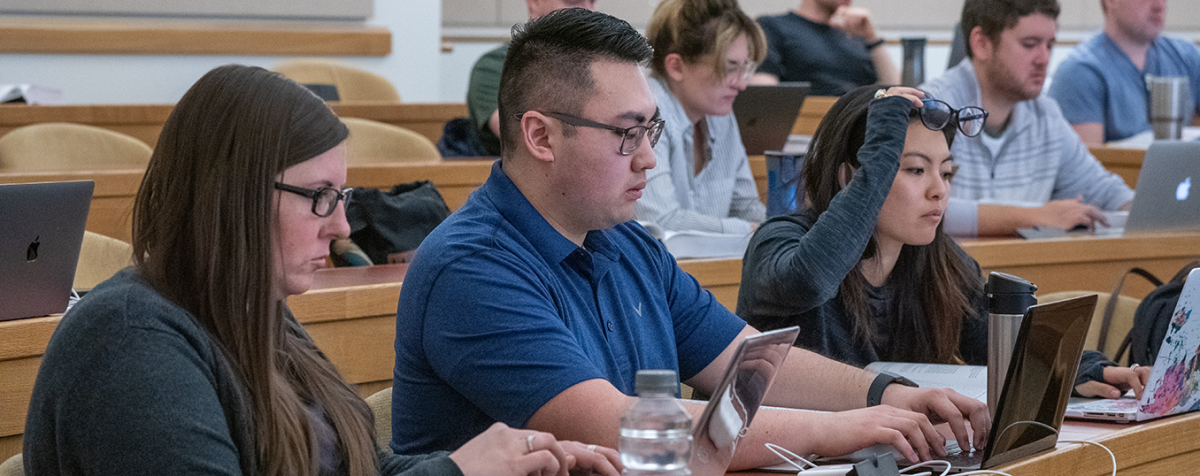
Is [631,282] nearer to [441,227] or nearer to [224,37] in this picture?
[441,227]

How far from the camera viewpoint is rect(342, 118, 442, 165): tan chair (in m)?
3.31

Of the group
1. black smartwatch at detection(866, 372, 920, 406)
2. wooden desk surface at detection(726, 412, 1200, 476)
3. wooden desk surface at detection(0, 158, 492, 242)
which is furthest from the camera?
wooden desk surface at detection(0, 158, 492, 242)

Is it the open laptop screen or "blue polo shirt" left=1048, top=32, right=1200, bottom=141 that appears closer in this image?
the open laptop screen

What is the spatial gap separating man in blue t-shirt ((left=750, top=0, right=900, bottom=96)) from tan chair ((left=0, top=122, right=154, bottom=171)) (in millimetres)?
2355

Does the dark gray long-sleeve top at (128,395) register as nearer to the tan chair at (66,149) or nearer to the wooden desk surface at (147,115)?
the wooden desk surface at (147,115)

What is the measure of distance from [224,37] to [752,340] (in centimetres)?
429

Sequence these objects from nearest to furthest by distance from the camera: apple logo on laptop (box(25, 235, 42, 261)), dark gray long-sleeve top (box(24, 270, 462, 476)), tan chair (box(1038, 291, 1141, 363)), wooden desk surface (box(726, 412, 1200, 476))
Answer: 1. dark gray long-sleeve top (box(24, 270, 462, 476))
2. wooden desk surface (box(726, 412, 1200, 476))
3. apple logo on laptop (box(25, 235, 42, 261))
4. tan chair (box(1038, 291, 1141, 363))

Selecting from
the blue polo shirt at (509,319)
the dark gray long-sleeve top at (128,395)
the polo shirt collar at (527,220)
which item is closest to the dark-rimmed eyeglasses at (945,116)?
the blue polo shirt at (509,319)

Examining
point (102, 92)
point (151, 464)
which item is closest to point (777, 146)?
point (151, 464)

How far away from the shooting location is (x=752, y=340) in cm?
101

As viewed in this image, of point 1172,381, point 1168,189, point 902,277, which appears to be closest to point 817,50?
point 1168,189

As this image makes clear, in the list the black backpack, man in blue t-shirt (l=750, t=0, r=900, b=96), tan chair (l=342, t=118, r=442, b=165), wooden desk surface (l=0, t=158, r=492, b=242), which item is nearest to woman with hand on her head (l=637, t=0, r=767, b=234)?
wooden desk surface (l=0, t=158, r=492, b=242)

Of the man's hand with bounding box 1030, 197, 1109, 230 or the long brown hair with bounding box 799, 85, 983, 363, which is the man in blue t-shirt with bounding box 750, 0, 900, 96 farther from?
the long brown hair with bounding box 799, 85, 983, 363

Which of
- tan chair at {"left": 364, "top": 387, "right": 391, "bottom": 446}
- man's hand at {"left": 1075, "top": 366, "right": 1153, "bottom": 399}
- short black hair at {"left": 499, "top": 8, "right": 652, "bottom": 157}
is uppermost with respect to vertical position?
short black hair at {"left": 499, "top": 8, "right": 652, "bottom": 157}
